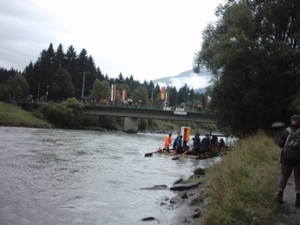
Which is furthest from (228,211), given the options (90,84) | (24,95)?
(90,84)

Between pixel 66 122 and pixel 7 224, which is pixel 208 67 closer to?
pixel 7 224

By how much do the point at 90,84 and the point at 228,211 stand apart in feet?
379

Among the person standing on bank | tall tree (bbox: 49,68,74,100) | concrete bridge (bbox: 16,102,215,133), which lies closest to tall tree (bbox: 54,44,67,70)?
tall tree (bbox: 49,68,74,100)

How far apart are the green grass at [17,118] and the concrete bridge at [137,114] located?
444 inches

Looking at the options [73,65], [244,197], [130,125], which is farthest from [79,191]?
[73,65]

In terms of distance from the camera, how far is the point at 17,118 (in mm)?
66438

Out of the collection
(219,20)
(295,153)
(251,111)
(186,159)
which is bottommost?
(186,159)

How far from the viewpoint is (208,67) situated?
32469mm

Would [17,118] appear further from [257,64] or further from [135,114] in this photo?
[257,64]

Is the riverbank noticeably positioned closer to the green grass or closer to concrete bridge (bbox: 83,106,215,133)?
concrete bridge (bbox: 83,106,215,133)

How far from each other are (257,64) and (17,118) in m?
53.6

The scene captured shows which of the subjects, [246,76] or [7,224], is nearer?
[7,224]

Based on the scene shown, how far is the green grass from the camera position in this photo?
63450mm

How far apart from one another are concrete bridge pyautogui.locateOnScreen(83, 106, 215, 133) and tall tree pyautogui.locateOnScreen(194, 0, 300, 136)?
36.5m
